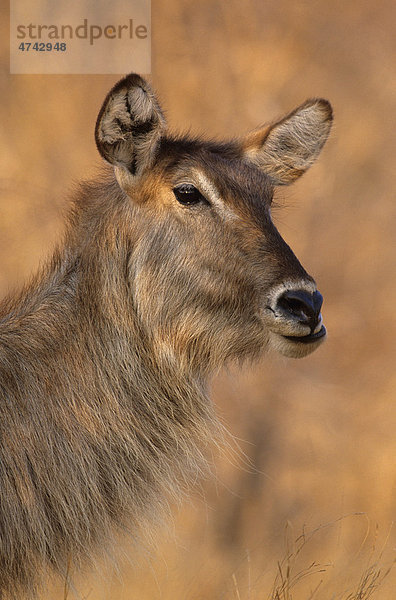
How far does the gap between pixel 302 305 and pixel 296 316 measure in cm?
5

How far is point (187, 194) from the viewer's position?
12.8ft

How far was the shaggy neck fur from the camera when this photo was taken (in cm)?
352

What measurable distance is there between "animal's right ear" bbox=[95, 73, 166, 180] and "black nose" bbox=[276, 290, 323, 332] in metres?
0.84

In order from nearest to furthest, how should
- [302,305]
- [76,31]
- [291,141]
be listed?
[302,305] < [291,141] < [76,31]

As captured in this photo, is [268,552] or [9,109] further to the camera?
[9,109]

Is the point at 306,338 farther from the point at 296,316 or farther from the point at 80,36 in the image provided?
the point at 80,36

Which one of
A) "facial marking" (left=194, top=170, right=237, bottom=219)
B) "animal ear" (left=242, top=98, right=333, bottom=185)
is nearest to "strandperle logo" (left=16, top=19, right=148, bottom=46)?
"animal ear" (left=242, top=98, right=333, bottom=185)

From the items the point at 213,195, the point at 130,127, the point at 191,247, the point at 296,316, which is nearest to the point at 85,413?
the point at 191,247

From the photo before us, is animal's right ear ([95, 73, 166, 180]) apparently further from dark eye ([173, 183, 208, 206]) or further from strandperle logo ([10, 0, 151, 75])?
strandperle logo ([10, 0, 151, 75])

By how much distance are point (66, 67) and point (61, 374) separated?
20.8ft

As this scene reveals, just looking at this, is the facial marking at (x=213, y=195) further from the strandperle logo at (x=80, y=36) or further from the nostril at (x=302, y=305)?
the strandperle logo at (x=80, y=36)

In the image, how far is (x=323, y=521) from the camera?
862 centimetres

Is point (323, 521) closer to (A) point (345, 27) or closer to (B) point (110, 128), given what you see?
(A) point (345, 27)

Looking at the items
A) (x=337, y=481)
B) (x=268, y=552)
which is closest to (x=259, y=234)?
(x=268, y=552)
